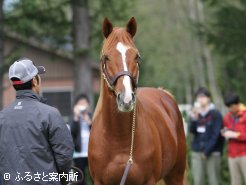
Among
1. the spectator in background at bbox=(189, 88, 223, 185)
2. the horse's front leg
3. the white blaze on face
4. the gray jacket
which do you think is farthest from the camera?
the spectator in background at bbox=(189, 88, 223, 185)

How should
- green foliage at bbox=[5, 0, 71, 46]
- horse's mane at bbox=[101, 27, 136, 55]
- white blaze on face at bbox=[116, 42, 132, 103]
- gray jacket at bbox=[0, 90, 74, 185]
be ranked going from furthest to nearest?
green foliage at bbox=[5, 0, 71, 46] < horse's mane at bbox=[101, 27, 136, 55] < white blaze on face at bbox=[116, 42, 132, 103] < gray jacket at bbox=[0, 90, 74, 185]

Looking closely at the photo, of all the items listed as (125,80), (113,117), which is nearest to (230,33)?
(113,117)

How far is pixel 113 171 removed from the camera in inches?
268

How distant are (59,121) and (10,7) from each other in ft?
36.8

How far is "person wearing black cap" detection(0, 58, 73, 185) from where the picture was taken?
5.67 metres

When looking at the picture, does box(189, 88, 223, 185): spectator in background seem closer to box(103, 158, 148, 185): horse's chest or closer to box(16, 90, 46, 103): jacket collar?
box(103, 158, 148, 185): horse's chest

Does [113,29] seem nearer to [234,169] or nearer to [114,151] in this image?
[114,151]

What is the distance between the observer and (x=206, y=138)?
37.9 ft

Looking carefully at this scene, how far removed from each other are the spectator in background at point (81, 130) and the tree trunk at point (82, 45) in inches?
239

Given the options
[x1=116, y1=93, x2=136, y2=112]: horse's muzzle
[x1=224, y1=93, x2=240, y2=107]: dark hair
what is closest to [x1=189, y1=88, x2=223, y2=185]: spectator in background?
[x1=224, y1=93, x2=240, y2=107]: dark hair

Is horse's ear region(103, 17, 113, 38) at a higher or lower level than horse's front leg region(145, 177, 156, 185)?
higher

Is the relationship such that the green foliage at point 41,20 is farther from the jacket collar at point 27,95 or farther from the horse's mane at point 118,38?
the jacket collar at point 27,95

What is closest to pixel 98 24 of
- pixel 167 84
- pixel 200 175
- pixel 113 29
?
pixel 200 175

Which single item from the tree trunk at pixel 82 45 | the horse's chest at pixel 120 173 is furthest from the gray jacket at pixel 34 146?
the tree trunk at pixel 82 45
